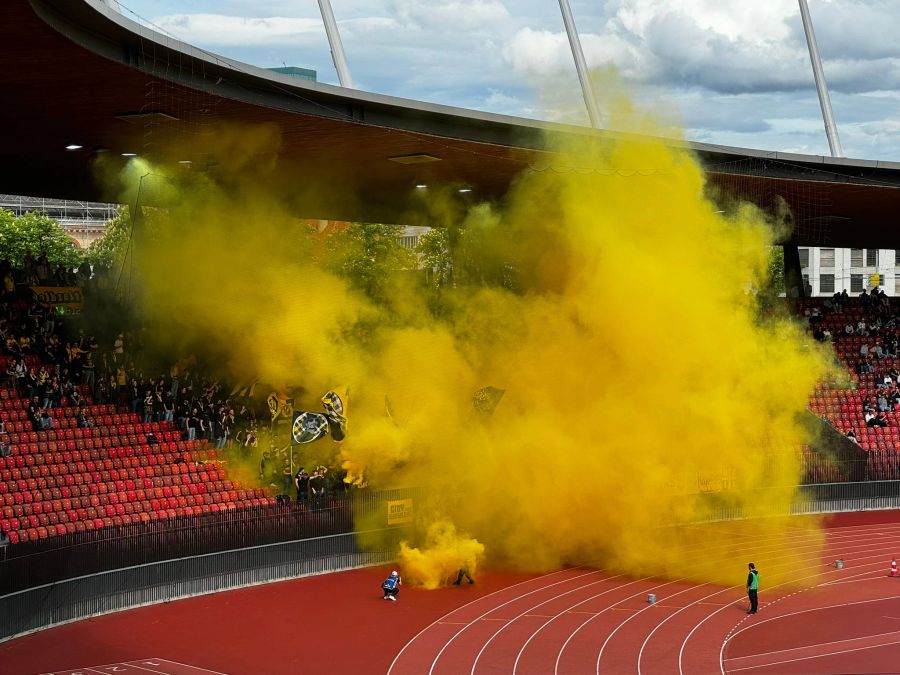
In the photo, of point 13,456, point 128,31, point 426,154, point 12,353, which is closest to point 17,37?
point 128,31

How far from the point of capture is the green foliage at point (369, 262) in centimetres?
3162

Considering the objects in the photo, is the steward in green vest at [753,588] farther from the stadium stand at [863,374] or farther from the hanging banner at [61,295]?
the hanging banner at [61,295]

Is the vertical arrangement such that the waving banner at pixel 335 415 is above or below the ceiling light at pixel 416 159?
below

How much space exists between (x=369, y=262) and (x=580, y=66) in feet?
27.4

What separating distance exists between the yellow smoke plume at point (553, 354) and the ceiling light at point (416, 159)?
98.4 inches

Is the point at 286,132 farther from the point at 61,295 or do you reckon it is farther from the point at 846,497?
the point at 846,497

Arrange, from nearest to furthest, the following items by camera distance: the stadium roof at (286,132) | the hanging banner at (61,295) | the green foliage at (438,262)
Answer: the stadium roof at (286,132), the hanging banner at (61,295), the green foliage at (438,262)

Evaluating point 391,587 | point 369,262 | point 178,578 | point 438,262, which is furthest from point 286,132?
point 438,262

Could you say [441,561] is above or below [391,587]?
→ above

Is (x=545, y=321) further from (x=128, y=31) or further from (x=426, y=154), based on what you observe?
(x=128, y=31)

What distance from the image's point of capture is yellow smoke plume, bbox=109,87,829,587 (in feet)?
88.6

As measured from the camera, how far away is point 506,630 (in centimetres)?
2288

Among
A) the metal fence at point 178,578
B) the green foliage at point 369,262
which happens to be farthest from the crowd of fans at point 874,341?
the metal fence at point 178,578

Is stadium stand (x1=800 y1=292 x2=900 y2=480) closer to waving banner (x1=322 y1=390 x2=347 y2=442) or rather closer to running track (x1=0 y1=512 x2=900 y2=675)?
running track (x1=0 y1=512 x2=900 y2=675)
